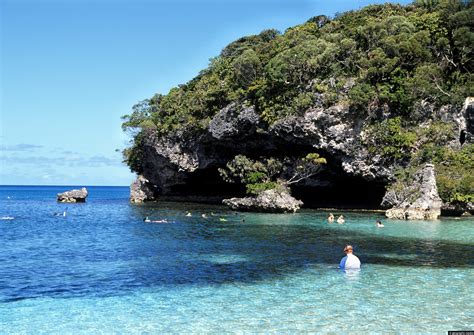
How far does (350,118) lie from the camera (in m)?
42.5

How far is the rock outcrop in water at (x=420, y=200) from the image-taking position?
3528cm

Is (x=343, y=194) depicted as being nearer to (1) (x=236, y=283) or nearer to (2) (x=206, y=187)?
(2) (x=206, y=187)

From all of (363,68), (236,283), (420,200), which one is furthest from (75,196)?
(236,283)

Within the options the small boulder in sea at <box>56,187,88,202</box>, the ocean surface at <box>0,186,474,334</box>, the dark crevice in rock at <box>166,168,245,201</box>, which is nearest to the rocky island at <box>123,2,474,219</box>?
the dark crevice in rock at <box>166,168,245,201</box>

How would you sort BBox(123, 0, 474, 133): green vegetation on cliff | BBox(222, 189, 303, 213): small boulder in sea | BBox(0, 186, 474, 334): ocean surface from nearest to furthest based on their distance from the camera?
BBox(0, 186, 474, 334): ocean surface → BBox(123, 0, 474, 133): green vegetation on cliff → BBox(222, 189, 303, 213): small boulder in sea

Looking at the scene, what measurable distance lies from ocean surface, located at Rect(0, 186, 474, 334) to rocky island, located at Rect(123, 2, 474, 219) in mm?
13225

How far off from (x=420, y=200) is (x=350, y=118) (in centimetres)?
1051

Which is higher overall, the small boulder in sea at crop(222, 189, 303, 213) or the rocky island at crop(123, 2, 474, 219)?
the rocky island at crop(123, 2, 474, 219)

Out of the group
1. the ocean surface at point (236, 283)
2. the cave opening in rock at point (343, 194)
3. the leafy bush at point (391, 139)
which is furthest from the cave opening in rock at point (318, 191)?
the ocean surface at point (236, 283)

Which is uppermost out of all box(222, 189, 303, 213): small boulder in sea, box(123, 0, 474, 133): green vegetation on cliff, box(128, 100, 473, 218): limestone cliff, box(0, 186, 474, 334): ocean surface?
box(123, 0, 474, 133): green vegetation on cliff

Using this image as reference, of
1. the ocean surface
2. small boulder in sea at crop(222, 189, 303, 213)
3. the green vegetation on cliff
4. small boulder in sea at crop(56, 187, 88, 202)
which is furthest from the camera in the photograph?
small boulder in sea at crop(56, 187, 88, 202)

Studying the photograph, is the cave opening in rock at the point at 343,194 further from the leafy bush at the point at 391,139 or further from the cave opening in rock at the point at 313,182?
the leafy bush at the point at 391,139

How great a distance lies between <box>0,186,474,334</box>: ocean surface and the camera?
10797mm

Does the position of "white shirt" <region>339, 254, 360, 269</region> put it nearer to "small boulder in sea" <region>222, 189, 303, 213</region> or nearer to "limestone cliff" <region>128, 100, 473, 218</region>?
"limestone cliff" <region>128, 100, 473, 218</region>
